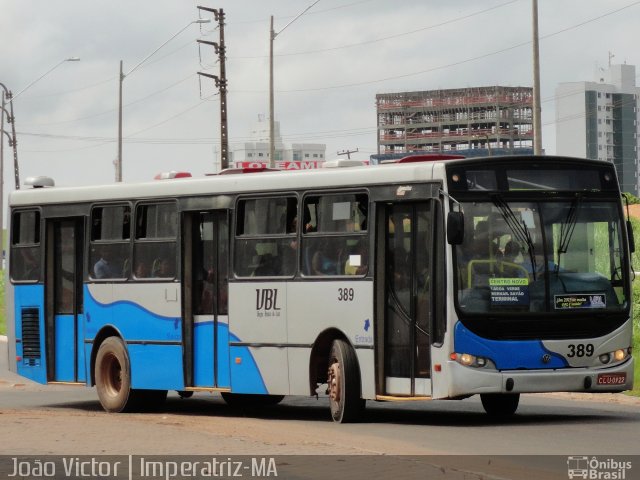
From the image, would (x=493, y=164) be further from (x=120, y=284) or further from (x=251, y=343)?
(x=120, y=284)

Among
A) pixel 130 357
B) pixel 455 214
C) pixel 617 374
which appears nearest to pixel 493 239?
pixel 455 214

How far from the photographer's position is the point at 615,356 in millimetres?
16047

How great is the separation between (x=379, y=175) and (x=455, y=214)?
1463mm

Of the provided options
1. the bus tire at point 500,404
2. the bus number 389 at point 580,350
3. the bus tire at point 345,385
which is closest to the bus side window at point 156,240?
the bus tire at point 345,385

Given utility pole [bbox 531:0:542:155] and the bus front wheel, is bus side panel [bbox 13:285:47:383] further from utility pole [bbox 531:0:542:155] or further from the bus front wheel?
utility pole [bbox 531:0:542:155]

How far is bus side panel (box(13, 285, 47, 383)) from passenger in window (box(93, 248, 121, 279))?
121 centimetres

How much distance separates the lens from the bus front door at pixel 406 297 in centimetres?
1591

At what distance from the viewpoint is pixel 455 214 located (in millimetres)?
15305

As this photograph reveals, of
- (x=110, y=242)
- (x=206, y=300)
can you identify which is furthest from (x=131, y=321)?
(x=206, y=300)

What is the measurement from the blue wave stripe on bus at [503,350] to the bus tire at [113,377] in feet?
19.4

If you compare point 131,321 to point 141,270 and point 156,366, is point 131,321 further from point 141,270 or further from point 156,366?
point 156,366

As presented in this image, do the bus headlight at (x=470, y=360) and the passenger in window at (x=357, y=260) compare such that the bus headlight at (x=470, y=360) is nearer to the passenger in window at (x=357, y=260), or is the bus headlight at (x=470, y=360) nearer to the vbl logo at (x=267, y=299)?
the passenger in window at (x=357, y=260)

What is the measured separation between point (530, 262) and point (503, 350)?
95cm

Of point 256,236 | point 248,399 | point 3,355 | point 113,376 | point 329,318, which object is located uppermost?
point 256,236
